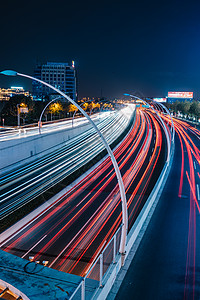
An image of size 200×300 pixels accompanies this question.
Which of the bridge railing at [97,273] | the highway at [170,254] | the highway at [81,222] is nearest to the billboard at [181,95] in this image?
Result: the highway at [81,222]

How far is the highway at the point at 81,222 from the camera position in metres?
12.5

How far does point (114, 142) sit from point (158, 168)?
16.7 m

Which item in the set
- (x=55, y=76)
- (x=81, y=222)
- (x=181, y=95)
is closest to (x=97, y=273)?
(x=81, y=222)

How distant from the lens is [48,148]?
32781mm

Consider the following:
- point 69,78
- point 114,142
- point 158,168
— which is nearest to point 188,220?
point 158,168

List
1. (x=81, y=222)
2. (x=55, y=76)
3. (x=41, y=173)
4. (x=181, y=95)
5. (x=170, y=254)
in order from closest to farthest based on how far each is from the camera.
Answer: (x=170, y=254) < (x=81, y=222) < (x=41, y=173) < (x=181, y=95) < (x=55, y=76)

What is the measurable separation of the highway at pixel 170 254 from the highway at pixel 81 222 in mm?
2126

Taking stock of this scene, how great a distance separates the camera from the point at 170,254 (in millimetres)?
11969

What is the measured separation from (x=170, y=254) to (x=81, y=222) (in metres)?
6.16

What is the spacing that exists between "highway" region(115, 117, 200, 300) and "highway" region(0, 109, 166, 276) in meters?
2.13

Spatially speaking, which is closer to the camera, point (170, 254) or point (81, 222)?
point (170, 254)

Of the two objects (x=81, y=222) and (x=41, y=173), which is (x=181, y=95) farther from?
(x=81, y=222)

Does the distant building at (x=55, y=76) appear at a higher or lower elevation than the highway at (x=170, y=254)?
higher

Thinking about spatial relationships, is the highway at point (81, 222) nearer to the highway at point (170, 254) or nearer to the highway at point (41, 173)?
the highway at point (170, 254)
